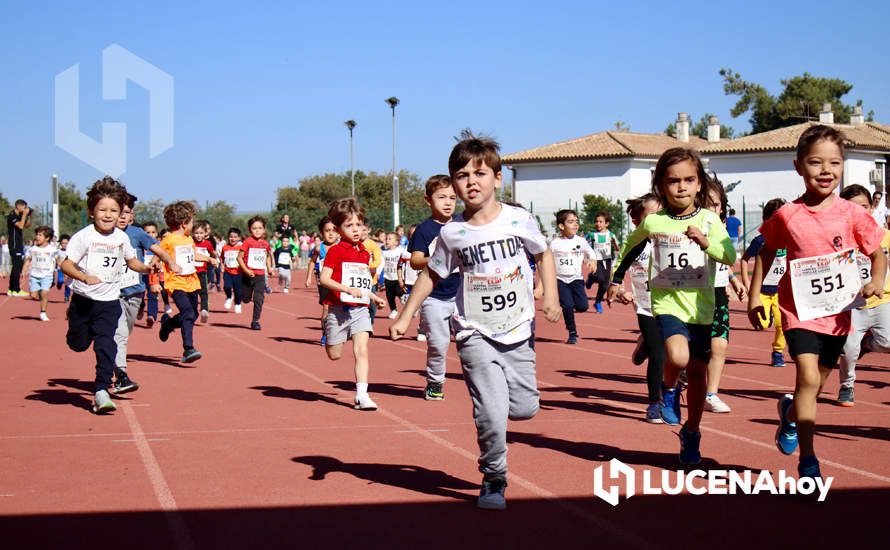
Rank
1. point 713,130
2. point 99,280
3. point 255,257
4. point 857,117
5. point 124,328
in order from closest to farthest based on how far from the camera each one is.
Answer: point 99,280
point 124,328
point 255,257
point 713,130
point 857,117

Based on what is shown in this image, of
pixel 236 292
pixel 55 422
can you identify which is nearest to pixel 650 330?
pixel 55 422

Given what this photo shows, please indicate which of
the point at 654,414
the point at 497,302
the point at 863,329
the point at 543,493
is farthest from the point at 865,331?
the point at 497,302

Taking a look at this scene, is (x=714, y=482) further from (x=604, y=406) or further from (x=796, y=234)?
(x=604, y=406)

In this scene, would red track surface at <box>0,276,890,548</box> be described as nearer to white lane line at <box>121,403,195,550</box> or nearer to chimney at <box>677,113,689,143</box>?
white lane line at <box>121,403,195,550</box>

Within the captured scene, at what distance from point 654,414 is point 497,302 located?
331 cm

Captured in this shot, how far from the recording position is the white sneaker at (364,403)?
959cm

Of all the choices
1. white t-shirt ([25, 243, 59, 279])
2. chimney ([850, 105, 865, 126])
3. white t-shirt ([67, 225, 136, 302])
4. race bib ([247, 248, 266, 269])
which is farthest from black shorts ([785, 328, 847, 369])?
chimney ([850, 105, 865, 126])

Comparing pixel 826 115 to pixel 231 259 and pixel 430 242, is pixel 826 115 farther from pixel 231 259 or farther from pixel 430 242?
pixel 430 242

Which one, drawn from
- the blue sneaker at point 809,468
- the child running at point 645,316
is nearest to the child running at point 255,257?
the child running at point 645,316

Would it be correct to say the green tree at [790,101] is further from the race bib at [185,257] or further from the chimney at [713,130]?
the race bib at [185,257]

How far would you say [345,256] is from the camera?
10102 millimetres

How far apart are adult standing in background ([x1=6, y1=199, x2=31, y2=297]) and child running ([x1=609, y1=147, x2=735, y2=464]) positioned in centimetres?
2406

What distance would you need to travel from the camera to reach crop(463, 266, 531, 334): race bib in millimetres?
5906

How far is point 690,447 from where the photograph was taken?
6.73 metres
